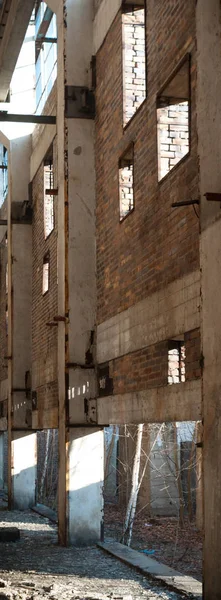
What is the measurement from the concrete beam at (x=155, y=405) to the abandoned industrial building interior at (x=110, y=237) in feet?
0.09

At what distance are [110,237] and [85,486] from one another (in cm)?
381

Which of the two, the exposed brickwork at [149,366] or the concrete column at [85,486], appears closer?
the exposed brickwork at [149,366]

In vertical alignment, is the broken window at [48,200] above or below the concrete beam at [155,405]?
above

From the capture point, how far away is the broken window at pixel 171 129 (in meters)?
10.8

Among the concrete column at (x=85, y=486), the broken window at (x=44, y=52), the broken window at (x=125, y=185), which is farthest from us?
the broken window at (x=44, y=52)

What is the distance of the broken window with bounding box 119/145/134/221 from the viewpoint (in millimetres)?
12703

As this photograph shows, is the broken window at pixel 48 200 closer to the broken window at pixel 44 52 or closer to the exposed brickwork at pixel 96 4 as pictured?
the broken window at pixel 44 52

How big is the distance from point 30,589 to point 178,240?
417 centimetres

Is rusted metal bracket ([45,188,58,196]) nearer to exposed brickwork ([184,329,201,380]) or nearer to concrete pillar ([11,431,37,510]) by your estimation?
exposed brickwork ([184,329,201,380])

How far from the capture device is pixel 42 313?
63.2ft

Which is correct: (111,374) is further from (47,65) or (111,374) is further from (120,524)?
(120,524)

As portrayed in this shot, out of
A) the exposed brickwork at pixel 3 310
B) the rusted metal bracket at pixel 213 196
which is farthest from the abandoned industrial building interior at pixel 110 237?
the exposed brickwork at pixel 3 310

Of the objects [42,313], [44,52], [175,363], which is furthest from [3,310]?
[175,363]

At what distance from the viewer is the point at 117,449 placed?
92.1ft
